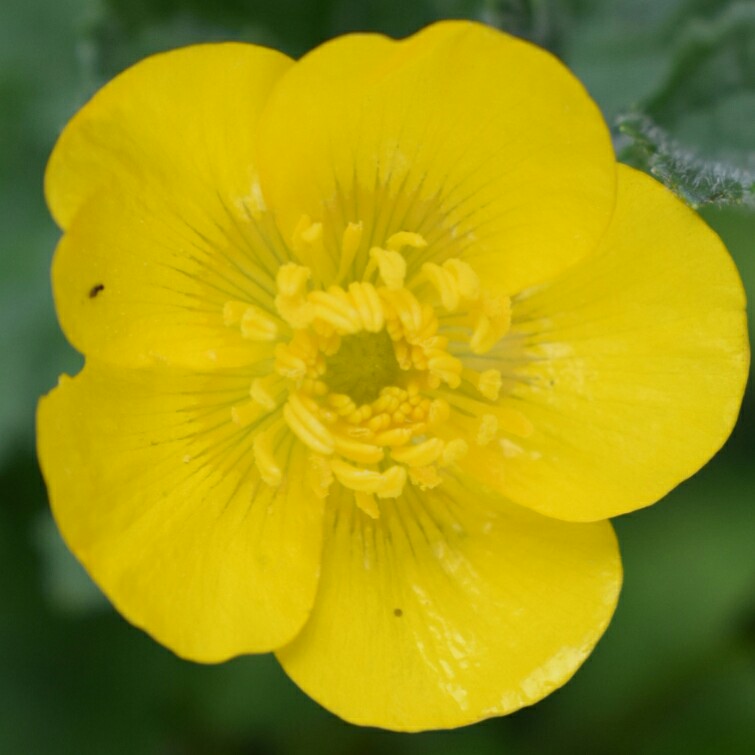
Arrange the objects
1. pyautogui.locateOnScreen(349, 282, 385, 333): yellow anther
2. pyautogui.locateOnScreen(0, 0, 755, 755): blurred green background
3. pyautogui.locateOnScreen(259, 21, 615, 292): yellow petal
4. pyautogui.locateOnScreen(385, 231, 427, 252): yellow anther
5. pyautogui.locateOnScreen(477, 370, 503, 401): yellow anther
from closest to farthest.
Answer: pyautogui.locateOnScreen(259, 21, 615, 292): yellow petal
pyautogui.locateOnScreen(349, 282, 385, 333): yellow anther
pyautogui.locateOnScreen(385, 231, 427, 252): yellow anther
pyautogui.locateOnScreen(477, 370, 503, 401): yellow anther
pyautogui.locateOnScreen(0, 0, 755, 755): blurred green background

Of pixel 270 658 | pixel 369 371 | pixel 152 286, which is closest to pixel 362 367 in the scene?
pixel 369 371

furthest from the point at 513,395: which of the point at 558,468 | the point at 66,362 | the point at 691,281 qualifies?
the point at 66,362

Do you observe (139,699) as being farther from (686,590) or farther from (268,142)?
(268,142)

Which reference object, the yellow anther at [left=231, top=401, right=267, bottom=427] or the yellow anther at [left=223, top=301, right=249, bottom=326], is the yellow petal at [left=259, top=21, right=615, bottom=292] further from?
the yellow anther at [left=231, top=401, right=267, bottom=427]

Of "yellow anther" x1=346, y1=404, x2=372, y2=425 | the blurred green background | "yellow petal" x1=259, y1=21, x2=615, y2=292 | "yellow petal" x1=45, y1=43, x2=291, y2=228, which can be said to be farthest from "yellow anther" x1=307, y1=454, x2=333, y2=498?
the blurred green background

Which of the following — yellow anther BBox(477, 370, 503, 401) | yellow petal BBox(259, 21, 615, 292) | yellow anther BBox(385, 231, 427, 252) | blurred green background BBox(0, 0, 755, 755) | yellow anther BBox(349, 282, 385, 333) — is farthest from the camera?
blurred green background BBox(0, 0, 755, 755)

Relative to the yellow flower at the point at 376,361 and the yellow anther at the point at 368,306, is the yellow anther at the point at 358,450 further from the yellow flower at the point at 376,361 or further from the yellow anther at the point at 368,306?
the yellow anther at the point at 368,306

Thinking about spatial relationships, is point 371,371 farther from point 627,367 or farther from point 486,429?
point 627,367
